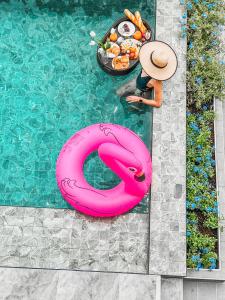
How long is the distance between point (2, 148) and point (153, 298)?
333 cm

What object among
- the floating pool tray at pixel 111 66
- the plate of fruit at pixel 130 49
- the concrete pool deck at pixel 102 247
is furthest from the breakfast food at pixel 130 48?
the concrete pool deck at pixel 102 247

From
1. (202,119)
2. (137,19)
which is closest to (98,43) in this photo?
(137,19)

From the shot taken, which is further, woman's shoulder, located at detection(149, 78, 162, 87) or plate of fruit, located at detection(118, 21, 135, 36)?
plate of fruit, located at detection(118, 21, 135, 36)

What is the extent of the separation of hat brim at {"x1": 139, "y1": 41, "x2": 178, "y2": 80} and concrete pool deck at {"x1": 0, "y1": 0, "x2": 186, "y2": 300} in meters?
1.35

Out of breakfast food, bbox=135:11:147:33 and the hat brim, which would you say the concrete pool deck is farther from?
breakfast food, bbox=135:11:147:33

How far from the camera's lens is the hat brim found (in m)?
6.01

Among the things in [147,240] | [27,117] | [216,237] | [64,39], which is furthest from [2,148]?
[216,237]

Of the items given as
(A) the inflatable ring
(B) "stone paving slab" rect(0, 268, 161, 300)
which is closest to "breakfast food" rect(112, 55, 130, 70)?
(A) the inflatable ring

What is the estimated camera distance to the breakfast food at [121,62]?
6.96 metres

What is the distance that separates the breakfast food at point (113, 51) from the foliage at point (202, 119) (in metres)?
1.22

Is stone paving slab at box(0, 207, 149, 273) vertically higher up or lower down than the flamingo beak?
lower down

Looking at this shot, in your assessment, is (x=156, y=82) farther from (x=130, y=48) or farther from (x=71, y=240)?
(x=71, y=240)

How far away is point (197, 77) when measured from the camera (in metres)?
7.25

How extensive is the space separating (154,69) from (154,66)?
0.04 m
